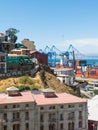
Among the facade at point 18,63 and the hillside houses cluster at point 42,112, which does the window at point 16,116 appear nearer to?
the hillside houses cluster at point 42,112

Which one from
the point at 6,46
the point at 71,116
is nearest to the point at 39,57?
the point at 6,46

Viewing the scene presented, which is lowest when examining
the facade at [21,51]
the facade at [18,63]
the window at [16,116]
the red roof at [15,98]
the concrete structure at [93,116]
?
the concrete structure at [93,116]

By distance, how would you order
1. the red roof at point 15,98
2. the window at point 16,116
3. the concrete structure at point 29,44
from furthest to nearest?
the concrete structure at point 29,44
the red roof at point 15,98
the window at point 16,116

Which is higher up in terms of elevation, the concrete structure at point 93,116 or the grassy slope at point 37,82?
the grassy slope at point 37,82

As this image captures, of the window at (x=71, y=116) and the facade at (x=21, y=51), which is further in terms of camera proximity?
the facade at (x=21, y=51)

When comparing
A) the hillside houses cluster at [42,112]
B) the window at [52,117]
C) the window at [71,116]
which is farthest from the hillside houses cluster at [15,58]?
the window at [71,116]

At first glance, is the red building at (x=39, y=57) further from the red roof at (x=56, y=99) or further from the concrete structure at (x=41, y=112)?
the concrete structure at (x=41, y=112)

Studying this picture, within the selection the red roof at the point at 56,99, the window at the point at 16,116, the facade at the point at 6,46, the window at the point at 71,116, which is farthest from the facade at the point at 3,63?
the window at the point at 16,116

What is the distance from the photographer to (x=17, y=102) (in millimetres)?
68250

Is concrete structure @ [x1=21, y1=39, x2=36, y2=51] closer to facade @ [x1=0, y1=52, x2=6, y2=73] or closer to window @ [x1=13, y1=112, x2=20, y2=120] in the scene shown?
facade @ [x1=0, y1=52, x2=6, y2=73]

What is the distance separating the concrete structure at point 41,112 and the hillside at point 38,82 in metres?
23.9

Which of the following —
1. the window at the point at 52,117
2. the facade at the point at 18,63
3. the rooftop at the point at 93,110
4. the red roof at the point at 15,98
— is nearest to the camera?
the red roof at the point at 15,98

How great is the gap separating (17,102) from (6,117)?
11.1ft

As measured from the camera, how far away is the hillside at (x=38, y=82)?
10122 cm
